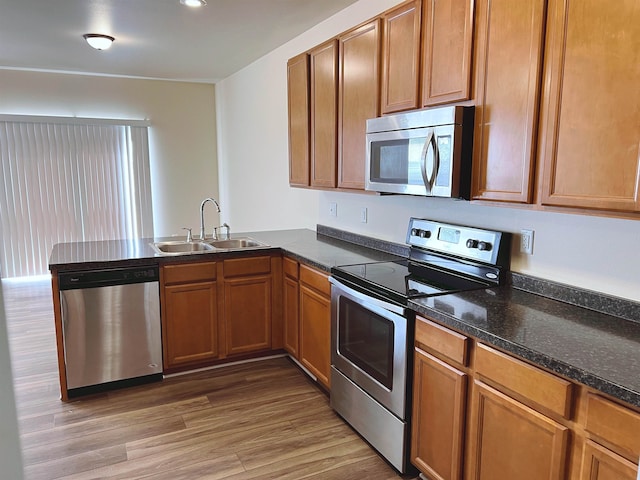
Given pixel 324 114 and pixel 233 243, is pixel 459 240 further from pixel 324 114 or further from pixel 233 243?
pixel 233 243

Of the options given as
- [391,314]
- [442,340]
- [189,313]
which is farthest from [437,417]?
[189,313]

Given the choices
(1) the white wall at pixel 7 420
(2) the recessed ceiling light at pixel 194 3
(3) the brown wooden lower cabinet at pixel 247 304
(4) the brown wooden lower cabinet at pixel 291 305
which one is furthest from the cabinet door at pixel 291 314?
(1) the white wall at pixel 7 420

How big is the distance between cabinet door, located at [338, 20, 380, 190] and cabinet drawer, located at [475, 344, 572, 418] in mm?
1490

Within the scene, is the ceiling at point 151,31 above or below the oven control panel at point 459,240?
above

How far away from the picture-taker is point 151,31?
392cm

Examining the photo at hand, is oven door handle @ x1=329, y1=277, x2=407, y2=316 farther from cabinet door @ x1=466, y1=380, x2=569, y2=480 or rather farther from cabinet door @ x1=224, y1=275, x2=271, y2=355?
cabinet door @ x1=224, y1=275, x2=271, y2=355

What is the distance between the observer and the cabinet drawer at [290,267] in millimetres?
3223

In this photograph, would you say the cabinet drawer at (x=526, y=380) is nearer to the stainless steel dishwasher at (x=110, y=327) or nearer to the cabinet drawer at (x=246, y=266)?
the cabinet drawer at (x=246, y=266)

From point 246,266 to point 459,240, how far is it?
156cm

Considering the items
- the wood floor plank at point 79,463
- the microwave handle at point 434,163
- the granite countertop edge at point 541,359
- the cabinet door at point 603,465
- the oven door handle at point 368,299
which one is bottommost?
the wood floor plank at point 79,463

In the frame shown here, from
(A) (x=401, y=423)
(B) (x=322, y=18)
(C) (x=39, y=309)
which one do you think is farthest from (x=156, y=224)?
(A) (x=401, y=423)

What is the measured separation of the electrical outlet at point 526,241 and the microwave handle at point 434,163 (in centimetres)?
48

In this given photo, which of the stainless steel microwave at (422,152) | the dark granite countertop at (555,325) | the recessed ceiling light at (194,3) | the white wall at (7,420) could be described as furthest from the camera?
Result: the recessed ceiling light at (194,3)

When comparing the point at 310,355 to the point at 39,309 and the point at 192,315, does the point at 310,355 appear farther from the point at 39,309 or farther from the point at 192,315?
the point at 39,309
